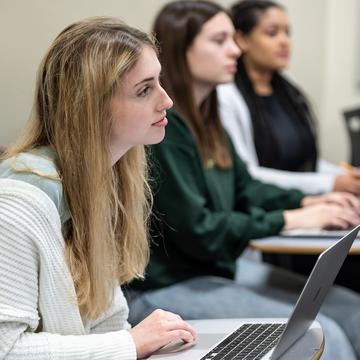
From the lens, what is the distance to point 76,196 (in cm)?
131

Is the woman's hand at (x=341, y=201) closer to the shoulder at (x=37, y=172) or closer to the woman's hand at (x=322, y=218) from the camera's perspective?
the woman's hand at (x=322, y=218)

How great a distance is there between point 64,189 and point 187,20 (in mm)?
1069

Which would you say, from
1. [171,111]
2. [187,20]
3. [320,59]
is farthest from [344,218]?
[320,59]

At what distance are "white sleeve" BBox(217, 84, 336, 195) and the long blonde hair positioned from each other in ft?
4.80

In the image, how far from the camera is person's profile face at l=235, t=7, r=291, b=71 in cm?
311

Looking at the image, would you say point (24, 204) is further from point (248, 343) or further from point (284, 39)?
point (284, 39)

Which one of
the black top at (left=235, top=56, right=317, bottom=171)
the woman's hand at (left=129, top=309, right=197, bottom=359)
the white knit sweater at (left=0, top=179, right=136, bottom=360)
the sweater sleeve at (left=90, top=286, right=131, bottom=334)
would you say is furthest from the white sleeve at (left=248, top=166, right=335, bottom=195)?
the white knit sweater at (left=0, top=179, right=136, bottom=360)

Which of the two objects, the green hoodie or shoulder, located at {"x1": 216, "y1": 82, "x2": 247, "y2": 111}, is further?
shoulder, located at {"x1": 216, "y1": 82, "x2": 247, "y2": 111}

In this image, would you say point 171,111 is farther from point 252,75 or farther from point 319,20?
point 319,20

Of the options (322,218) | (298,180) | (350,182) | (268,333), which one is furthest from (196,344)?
(298,180)

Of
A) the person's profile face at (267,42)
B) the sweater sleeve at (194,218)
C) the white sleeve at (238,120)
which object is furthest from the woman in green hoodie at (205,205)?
the person's profile face at (267,42)

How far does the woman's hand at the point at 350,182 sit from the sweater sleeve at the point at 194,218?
580 mm

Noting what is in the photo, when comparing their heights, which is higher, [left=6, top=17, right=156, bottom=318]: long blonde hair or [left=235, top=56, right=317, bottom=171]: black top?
[left=6, top=17, right=156, bottom=318]: long blonde hair

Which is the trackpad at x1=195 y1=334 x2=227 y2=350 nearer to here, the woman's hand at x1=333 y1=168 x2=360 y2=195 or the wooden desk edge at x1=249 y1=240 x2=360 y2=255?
the wooden desk edge at x1=249 y1=240 x2=360 y2=255
